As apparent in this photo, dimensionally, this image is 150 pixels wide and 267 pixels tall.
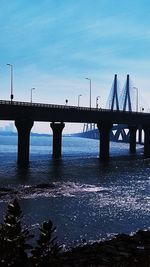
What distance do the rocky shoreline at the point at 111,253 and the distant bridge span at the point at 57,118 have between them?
58.3m

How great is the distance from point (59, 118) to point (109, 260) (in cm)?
7843

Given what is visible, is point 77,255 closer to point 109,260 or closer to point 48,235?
point 109,260

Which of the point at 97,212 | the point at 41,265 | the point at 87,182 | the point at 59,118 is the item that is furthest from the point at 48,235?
the point at 59,118

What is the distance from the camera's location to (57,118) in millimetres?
100188

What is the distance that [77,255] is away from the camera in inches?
976

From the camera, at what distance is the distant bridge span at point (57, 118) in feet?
290

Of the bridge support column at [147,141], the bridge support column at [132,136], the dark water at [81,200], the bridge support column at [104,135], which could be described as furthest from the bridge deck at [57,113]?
the bridge support column at [132,136]

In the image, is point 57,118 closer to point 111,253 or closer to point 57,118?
point 57,118

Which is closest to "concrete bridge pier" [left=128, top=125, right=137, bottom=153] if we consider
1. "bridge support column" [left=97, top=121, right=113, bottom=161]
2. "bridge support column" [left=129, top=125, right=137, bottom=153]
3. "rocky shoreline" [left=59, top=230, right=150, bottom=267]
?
"bridge support column" [left=129, top=125, right=137, bottom=153]

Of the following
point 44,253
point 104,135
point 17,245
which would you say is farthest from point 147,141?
point 17,245

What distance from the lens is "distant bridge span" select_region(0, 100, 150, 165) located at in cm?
8850

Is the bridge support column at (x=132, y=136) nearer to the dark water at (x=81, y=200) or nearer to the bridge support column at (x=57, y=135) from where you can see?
the bridge support column at (x=57, y=135)

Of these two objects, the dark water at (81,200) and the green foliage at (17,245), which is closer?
the green foliage at (17,245)

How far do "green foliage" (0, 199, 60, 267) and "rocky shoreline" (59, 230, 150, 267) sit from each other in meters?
11.9
